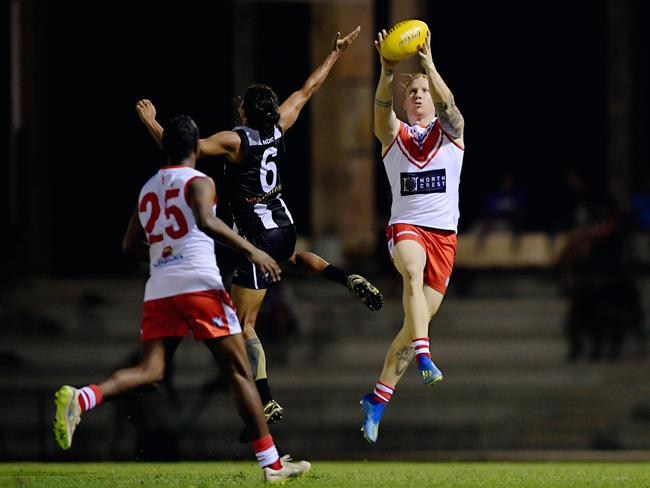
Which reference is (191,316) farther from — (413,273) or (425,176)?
(425,176)

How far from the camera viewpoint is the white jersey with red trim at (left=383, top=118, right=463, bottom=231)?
11578mm

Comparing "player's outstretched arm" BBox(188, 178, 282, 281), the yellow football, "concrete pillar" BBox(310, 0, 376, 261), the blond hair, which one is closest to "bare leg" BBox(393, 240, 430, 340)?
the blond hair

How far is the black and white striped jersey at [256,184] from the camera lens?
1126 cm

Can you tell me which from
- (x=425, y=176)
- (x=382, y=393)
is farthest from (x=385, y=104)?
(x=382, y=393)

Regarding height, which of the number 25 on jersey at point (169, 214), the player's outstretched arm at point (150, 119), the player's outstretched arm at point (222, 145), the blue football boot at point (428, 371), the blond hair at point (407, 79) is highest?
the blond hair at point (407, 79)

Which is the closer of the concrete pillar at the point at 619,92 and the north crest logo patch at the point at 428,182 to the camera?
the north crest logo patch at the point at 428,182

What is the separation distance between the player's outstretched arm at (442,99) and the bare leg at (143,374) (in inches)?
112

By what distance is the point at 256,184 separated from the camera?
11320 mm

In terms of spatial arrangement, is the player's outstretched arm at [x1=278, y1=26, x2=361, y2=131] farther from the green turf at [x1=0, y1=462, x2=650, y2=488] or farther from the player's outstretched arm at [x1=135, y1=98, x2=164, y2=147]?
the green turf at [x1=0, y1=462, x2=650, y2=488]

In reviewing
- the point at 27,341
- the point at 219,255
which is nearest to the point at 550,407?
the point at 219,255

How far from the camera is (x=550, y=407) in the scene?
62.8 feet

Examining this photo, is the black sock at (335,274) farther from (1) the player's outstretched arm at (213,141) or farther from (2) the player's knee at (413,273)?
(1) the player's outstretched arm at (213,141)

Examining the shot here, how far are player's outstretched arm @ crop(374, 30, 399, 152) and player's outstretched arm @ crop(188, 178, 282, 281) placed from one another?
7.25ft

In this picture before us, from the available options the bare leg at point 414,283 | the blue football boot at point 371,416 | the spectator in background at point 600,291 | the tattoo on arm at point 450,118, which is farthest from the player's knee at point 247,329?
the spectator in background at point 600,291
